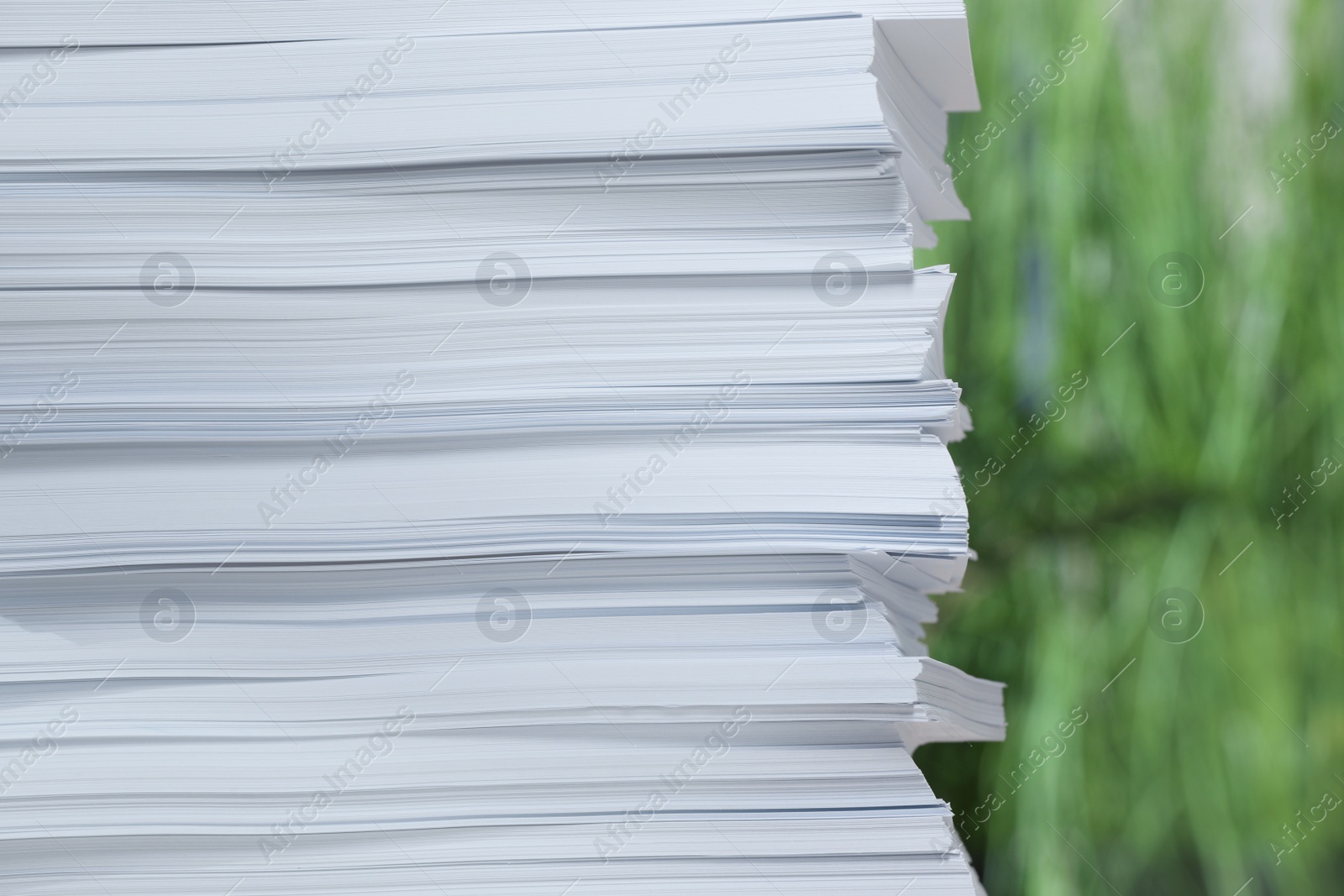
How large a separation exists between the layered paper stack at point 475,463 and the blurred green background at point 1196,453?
0.98ft

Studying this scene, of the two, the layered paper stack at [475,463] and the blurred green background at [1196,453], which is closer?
the layered paper stack at [475,463]

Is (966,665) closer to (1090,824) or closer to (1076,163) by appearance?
(1090,824)

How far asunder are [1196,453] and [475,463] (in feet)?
1.73

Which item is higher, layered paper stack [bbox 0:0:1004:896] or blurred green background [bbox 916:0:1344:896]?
layered paper stack [bbox 0:0:1004:896]

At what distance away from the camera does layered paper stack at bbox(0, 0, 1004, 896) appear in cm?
37

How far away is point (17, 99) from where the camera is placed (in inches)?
15.6

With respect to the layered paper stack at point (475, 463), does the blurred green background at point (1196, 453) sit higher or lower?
lower

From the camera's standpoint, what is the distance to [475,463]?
377 mm

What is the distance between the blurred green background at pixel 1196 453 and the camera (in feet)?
1.95

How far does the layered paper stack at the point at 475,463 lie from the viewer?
14.5 inches

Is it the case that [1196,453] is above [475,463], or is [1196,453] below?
below

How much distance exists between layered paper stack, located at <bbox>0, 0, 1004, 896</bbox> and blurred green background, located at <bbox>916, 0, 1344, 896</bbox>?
30 cm

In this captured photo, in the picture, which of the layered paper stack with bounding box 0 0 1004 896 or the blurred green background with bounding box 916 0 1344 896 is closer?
the layered paper stack with bounding box 0 0 1004 896

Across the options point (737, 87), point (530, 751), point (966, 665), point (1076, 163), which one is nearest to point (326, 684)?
point (530, 751)
